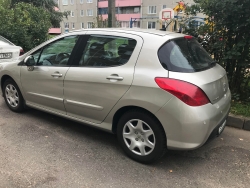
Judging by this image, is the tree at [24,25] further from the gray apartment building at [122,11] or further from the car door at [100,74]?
the gray apartment building at [122,11]

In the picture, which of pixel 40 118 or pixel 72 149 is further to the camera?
pixel 40 118

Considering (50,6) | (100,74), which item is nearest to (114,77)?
(100,74)

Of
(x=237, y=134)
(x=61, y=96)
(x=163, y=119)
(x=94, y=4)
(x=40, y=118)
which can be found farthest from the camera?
(x=94, y=4)

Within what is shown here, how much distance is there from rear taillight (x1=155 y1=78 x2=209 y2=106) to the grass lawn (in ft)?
6.47

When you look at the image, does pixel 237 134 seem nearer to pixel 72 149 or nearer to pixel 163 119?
pixel 163 119

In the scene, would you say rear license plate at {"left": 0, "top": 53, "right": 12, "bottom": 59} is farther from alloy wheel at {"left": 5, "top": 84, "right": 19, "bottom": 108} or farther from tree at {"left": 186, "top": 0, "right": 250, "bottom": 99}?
tree at {"left": 186, "top": 0, "right": 250, "bottom": 99}

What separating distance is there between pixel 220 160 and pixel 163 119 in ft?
3.54

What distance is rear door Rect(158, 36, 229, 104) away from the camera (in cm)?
272

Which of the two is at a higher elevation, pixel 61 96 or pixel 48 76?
pixel 48 76

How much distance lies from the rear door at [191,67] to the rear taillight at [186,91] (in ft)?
0.18

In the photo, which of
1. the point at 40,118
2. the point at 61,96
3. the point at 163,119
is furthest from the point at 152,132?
the point at 40,118

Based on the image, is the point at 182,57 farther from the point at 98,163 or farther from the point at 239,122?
the point at 239,122

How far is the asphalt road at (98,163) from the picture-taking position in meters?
2.71

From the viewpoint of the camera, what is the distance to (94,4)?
5072 centimetres
